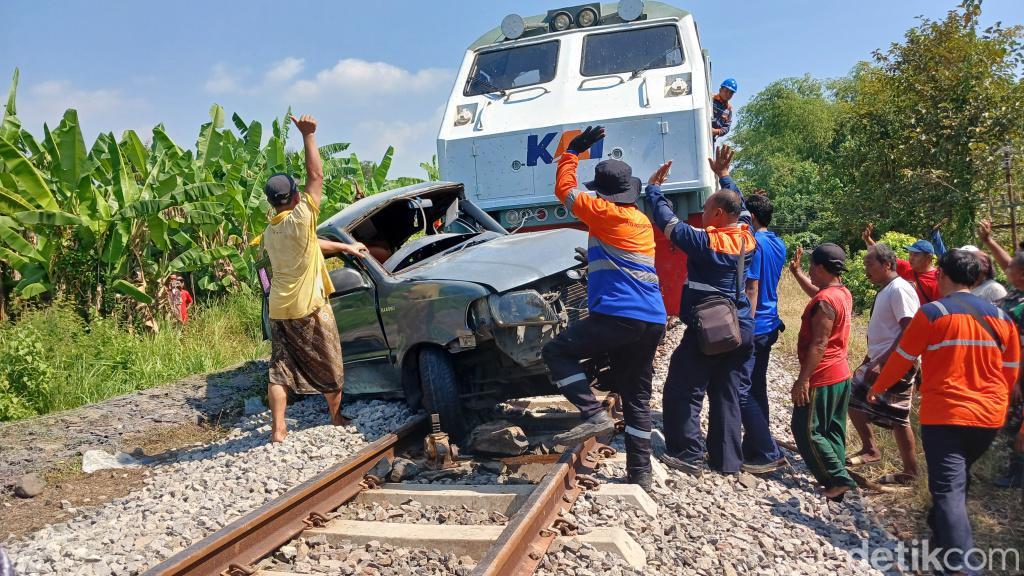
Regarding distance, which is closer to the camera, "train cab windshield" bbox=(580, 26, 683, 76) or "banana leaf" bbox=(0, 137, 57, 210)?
"train cab windshield" bbox=(580, 26, 683, 76)

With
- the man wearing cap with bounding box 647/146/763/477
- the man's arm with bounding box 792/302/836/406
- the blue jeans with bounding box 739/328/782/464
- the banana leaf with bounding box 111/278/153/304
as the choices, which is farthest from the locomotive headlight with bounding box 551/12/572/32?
the banana leaf with bounding box 111/278/153/304

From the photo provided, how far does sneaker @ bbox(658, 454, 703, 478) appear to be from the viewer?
4941 millimetres

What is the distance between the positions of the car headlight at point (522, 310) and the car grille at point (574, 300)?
531mm

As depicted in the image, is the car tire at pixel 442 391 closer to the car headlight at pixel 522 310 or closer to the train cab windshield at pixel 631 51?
the car headlight at pixel 522 310

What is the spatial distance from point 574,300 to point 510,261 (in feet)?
1.87

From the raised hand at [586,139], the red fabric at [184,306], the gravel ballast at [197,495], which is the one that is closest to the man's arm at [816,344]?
the raised hand at [586,139]

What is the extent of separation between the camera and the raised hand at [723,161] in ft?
16.9

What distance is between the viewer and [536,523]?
12.6 feet

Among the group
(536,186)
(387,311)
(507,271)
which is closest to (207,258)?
(536,186)

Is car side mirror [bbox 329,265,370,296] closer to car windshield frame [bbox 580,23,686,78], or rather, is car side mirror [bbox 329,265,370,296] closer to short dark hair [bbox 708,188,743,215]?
short dark hair [bbox 708,188,743,215]

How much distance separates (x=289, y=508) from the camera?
4.19 m

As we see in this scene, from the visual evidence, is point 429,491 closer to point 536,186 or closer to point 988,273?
point 988,273

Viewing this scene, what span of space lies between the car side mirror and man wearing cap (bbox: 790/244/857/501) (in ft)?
10.7

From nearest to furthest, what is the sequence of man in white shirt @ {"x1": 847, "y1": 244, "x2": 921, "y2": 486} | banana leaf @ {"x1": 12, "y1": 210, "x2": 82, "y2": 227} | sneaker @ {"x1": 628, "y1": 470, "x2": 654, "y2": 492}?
sneaker @ {"x1": 628, "y1": 470, "x2": 654, "y2": 492}
man in white shirt @ {"x1": 847, "y1": 244, "x2": 921, "y2": 486}
banana leaf @ {"x1": 12, "y1": 210, "x2": 82, "y2": 227}
